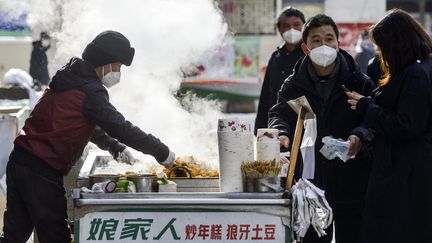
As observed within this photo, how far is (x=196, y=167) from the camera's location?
574 cm

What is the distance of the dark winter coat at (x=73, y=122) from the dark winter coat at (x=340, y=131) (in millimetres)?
1019

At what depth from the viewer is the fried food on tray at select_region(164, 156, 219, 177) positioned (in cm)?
564

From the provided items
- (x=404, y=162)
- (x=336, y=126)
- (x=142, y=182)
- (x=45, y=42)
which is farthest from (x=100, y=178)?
(x=45, y=42)

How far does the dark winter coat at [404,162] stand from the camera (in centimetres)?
493

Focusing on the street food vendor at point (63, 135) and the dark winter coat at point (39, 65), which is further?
the dark winter coat at point (39, 65)

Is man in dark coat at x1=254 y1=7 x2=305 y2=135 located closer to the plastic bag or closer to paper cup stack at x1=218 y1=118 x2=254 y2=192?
the plastic bag

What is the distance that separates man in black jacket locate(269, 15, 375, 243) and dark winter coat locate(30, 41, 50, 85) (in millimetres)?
7997

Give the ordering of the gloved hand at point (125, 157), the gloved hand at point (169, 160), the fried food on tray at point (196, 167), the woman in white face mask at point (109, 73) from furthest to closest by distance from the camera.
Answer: the gloved hand at point (125, 157) → the fried food on tray at point (196, 167) → the woman in white face mask at point (109, 73) → the gloved hand at point (169, 160)

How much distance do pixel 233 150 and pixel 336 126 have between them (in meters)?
0.90

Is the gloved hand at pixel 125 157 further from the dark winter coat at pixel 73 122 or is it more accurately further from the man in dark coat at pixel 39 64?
the man in dark coat at pixel 39 64

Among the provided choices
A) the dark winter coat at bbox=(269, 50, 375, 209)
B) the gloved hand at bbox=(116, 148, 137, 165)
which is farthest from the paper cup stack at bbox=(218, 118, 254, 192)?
the gloved hand at bbox=(116, 148, 137, 165)

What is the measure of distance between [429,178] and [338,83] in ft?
3.01

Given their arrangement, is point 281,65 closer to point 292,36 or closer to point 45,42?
point 292,36

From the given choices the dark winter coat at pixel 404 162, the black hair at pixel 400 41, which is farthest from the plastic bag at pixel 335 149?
the black hair at pixel 400 41
